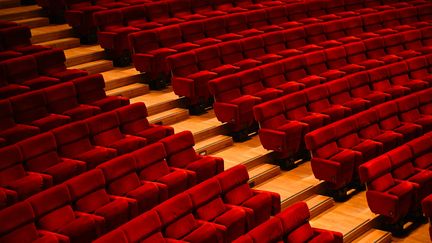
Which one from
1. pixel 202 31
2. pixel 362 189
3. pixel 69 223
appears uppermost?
pixel 202 31

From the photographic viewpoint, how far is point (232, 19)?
68.4 inches

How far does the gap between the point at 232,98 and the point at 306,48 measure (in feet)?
1.25

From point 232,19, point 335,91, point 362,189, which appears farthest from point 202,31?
point 362,189

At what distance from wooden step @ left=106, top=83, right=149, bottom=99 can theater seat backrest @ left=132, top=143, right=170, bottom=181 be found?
0.36m

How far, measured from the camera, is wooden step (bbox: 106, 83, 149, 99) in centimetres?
144

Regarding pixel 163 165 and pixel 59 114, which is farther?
pixel 59 114

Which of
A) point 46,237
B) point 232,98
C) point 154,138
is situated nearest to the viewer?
point 46,237

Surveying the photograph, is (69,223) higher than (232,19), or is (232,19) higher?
(232,19)

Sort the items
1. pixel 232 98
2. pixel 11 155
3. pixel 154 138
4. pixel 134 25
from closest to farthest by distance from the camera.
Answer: pixel 11 155 < pixel 154 138 < pixel 232 98 < pixel 134 25

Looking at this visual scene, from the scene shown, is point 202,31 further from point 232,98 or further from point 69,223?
point 69,223

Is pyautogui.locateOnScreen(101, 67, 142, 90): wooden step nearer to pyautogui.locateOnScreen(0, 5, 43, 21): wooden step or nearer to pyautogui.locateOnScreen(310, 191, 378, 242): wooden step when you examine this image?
pyautogui.locateOnScreen(0, 5, 43, 21): wooden step

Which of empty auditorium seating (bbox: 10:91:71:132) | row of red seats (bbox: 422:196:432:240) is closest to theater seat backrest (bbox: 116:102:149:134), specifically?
empty auditorium seating (bbox: 10:91:71:132)

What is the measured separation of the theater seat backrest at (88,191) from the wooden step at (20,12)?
77 cm

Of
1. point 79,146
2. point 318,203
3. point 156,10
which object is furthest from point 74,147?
point 156,10
